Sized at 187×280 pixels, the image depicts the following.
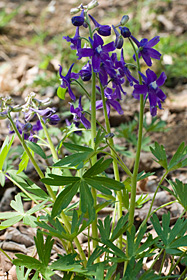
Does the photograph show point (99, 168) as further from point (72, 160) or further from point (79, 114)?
point (79, 114)

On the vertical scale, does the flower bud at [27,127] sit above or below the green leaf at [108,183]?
above

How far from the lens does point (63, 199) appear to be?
1.37 metres

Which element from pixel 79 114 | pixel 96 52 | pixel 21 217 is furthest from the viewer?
pixel 79 114

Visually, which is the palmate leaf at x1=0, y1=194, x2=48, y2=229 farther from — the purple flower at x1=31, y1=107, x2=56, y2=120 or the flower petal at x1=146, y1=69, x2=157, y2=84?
the flower petal at x1=146, y1=69, x2=157, y2=84

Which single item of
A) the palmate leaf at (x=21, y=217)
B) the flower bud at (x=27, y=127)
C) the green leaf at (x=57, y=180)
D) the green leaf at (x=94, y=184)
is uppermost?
the flower bud at (x=27, y=127)

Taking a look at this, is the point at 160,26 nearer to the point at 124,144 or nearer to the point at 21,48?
the point at 21,48

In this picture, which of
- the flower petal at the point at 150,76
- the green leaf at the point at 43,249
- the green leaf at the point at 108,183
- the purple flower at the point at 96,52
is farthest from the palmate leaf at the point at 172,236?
the purple flower at the point at 96,52

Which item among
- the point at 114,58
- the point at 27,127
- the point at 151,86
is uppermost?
the point at 114,58

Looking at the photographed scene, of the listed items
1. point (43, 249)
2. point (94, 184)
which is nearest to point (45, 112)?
point (94, 184)

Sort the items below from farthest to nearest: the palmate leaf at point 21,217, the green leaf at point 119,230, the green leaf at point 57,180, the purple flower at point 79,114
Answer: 1. the purple flower at point 79,114
2. the palmate leaf at point 21,217
3. the green leaf at point 119,230
4. the green leaf at point 57,180

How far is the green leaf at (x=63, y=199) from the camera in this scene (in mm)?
1352

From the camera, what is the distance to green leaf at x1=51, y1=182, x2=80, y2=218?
135cm

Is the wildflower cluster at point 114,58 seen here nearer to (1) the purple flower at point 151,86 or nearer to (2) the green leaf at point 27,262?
(1) the purple flower at point 151,86

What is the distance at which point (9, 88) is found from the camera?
4582mm
